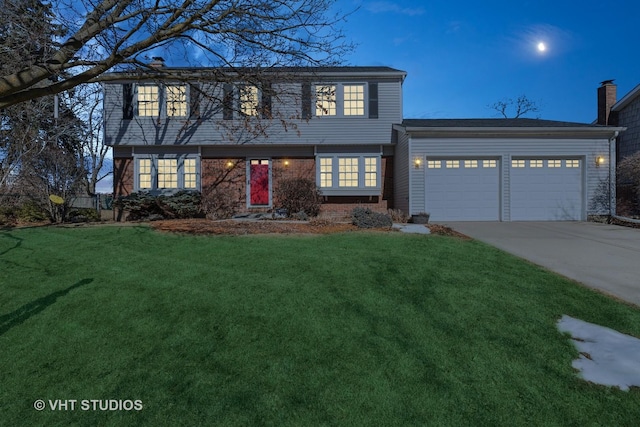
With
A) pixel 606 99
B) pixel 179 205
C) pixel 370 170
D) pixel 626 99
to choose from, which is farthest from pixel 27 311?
pixel 606 99

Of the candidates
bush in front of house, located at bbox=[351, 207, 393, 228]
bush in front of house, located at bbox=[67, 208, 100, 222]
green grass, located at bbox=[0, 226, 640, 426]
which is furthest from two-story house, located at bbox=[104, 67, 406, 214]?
green grass, located at bbox=[0, 226, 640, 426]

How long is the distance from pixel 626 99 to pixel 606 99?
1305 millimetres

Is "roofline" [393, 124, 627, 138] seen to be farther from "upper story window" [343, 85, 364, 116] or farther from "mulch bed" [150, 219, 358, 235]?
"mulch bed" [150, 219, 358, 235]

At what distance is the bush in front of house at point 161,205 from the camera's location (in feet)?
41.2

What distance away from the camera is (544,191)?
40.9ft

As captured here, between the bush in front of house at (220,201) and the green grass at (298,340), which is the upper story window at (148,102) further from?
the green grass at (298,340)

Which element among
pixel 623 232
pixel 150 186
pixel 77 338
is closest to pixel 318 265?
pixel 77 338

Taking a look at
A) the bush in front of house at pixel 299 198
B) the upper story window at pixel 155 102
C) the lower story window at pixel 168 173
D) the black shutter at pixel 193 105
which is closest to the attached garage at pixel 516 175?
the bush in front of house at pixel 299 198

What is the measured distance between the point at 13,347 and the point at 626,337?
6076 millimetres

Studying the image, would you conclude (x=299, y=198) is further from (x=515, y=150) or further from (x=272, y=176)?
(x=515, y=150)

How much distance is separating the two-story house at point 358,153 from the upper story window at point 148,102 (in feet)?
0.13

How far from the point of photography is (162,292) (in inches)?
179

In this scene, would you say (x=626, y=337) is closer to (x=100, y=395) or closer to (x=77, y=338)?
(x=100, y=395)

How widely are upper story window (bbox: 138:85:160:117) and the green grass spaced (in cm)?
927
